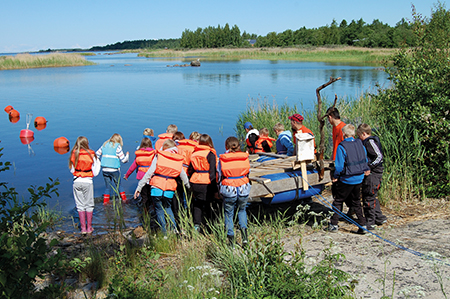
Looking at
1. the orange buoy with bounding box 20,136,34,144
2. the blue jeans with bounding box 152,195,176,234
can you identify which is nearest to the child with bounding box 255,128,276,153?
the blue jeans with bounding box 152,195,176,234

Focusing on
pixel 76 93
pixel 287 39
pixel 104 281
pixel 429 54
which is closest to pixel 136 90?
pixel 76 93

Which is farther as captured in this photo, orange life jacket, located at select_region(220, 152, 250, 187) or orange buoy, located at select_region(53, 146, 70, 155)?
orange buoy, located at select_region(53, 146, 70, 155)

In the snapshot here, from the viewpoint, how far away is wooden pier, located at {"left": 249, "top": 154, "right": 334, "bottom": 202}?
569 centimetres

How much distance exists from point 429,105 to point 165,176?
548 centimetres

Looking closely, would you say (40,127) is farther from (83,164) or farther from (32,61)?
(32,61)

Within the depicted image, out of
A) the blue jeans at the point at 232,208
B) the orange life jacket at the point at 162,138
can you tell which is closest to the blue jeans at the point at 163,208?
the blue jeans at the point at 232,208

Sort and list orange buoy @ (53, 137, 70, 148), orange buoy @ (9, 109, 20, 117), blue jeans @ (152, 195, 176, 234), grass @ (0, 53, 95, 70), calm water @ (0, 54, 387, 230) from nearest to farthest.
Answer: blue jeans @ (152, 195, 176, 234) < calm water @ (0, 54, 387, 230) < orange buoy @ (53, 137, 70, 148) < orange buoy @ (9, 109, 20, 117) < grass @ (0, 53, 95, 70)

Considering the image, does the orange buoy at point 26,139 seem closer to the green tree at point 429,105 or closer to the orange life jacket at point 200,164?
the orange life jacket at point 200,164

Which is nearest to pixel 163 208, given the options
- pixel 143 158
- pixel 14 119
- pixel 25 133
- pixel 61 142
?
pixel 143 158

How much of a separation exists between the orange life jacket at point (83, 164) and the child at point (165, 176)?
1.40 metres

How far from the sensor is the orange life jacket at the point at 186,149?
636 cm

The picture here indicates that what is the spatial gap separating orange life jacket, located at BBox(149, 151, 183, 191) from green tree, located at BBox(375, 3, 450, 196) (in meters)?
4.83

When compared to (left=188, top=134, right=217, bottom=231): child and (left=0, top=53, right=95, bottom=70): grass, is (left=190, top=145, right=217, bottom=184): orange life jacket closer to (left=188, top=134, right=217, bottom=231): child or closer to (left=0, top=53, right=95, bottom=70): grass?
(left=188, top=134, right=217, bottom=231): child

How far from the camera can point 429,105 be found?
23.7 ft
